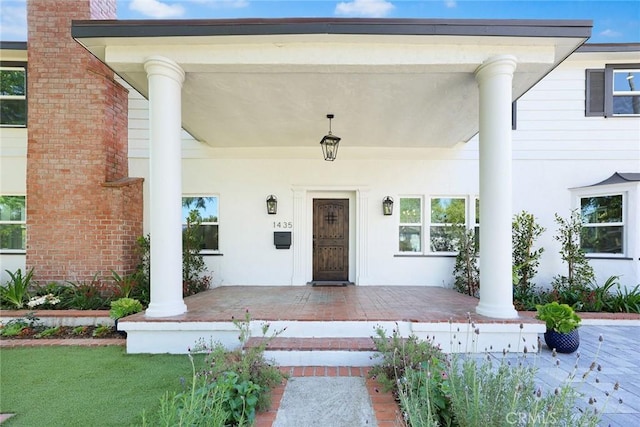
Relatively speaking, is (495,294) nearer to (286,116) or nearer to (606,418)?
(606,418)

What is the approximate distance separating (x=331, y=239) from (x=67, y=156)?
17.7 feet

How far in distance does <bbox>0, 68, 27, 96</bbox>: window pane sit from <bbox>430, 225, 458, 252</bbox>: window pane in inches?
355

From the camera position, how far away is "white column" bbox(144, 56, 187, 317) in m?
3.71

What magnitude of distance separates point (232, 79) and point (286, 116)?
129 cm

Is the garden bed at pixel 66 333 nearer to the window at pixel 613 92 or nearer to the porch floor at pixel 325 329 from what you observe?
the porch floor at pixel 325 329

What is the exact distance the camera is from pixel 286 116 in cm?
517

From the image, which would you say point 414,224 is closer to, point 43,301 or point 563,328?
point 563,328

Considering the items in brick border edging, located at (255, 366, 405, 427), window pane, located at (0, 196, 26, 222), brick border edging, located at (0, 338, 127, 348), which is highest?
window pane, located at (0, 196, 26, 222)

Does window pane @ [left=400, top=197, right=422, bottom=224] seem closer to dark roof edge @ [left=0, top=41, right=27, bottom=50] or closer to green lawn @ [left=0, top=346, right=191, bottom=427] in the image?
green lawn @ [left=0, top=346, right=191, bottom=427]

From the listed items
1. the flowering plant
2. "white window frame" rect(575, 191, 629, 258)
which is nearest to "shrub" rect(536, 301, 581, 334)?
"white window frame" rect(575, 191, 629, 258)

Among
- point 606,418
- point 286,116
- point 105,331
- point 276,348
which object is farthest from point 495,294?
point 105,331

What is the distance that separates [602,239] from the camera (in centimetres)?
633

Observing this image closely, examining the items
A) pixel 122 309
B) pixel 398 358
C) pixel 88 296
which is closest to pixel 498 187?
pixel 398 358

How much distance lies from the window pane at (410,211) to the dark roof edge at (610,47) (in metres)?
4.42
